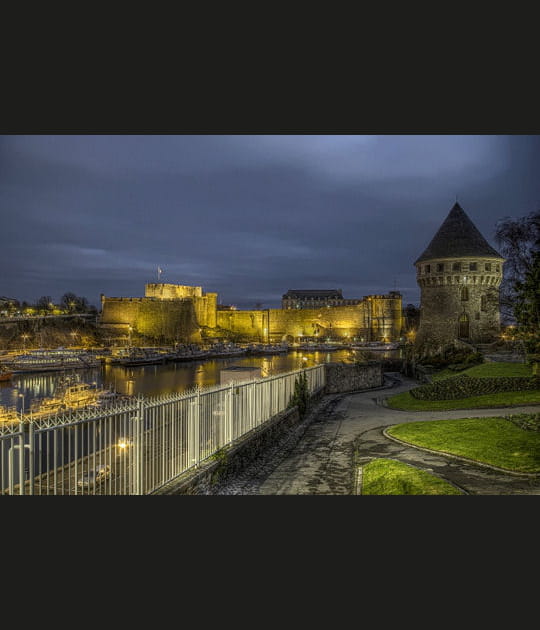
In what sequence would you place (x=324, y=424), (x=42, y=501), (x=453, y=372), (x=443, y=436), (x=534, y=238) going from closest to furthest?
(x=42, y=501) → (x=443, y=436) → (x=324, y=424) → (x=534, y=238) → (x=453, y=372)

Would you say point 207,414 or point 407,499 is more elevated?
point 207,414

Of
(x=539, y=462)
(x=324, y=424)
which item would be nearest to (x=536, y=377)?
(x=324, y=424)

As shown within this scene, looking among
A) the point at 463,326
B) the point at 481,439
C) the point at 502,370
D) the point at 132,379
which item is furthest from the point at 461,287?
the point at 132,379

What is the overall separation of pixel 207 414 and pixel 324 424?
4518 millimetres

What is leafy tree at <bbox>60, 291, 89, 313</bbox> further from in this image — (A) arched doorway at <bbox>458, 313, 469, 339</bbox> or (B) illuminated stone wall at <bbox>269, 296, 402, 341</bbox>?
(A) arched doorway at <bbox>458, 313, 469, 339</bbox>

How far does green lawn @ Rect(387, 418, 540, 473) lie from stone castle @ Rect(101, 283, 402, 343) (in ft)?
159

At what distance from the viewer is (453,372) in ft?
53.8

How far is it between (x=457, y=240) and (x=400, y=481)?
19191mm

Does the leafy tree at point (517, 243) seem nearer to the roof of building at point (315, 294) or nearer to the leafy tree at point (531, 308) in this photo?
the leafy tree at point (531, 308)

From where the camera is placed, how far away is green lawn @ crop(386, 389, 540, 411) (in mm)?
9852

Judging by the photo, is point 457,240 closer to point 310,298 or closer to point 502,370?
point 502,370

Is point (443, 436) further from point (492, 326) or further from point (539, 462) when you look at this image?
point (492, 326)

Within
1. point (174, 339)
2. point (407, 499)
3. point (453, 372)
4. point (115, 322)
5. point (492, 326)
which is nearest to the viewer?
point (407, 499)

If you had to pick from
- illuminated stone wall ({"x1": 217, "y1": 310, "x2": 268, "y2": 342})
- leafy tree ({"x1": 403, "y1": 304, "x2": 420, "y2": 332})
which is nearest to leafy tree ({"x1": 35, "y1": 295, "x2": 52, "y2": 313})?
illuminated stone wall ({"x1": 217, "y1": 310, "x2": 268, "y2": 342})
